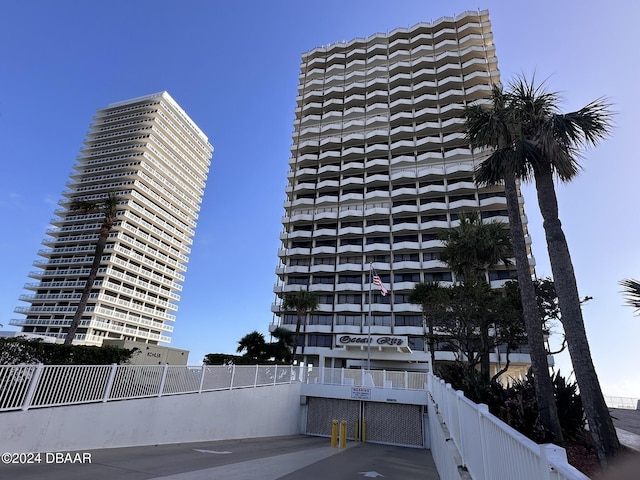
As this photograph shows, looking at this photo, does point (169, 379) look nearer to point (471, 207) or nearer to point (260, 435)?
point (260, 435)

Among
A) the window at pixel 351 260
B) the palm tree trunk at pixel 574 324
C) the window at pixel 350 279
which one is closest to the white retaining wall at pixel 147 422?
the palm tree trunk at pixel 574 324

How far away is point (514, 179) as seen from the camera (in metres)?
13.6

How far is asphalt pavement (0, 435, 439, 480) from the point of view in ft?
24.1

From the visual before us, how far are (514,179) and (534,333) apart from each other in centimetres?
561

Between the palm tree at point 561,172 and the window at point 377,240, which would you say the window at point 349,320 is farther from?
the palm tree at point 561,172

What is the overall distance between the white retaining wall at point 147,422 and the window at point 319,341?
1192 inches

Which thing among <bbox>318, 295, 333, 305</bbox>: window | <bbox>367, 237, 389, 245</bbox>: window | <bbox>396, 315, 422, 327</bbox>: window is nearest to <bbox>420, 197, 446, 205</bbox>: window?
<bbox>367, 237, 389, 245</bbox>: window

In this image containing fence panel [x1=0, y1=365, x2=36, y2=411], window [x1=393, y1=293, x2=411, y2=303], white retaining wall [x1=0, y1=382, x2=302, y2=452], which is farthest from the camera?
window [x1=393, y1=293, x2=411, y2=303]

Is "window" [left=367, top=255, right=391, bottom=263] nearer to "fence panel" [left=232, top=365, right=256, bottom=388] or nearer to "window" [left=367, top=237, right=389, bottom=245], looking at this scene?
"window" [left=367, top=237, right=389, bottom=245]

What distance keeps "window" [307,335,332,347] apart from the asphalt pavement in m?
36.6

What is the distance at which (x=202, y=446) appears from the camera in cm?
1295

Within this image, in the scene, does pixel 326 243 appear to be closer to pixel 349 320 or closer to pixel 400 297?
pixel 349 320

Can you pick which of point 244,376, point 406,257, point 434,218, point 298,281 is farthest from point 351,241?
point 244,376

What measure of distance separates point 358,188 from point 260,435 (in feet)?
155
